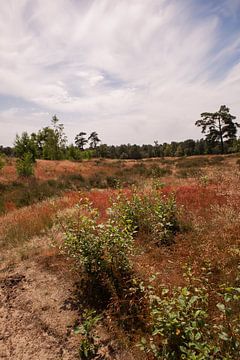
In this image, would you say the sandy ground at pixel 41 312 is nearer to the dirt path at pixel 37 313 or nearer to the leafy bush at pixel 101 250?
the dirt path at pixel 37 313

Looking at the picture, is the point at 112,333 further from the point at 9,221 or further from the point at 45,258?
the point at 9,221

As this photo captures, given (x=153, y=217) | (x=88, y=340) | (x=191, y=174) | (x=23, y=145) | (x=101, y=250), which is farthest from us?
(x=23, y=145)

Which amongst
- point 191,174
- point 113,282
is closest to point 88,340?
point 113,282

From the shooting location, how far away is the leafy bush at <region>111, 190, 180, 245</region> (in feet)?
17.8

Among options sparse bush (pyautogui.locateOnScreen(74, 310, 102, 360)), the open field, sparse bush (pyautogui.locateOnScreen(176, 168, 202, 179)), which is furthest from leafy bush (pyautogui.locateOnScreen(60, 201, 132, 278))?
sparse bush (pyautogui.locateOnScreen(176, 168, 202, 179))

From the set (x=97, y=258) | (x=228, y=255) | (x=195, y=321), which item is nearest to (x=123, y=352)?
(x=195, y=321)

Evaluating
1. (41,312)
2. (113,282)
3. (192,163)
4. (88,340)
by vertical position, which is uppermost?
(192,163)

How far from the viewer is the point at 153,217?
6145mm

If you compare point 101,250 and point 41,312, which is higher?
point 101,250

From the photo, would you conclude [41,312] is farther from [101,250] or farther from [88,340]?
[101,250]

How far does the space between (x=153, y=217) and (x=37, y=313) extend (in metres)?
3.32

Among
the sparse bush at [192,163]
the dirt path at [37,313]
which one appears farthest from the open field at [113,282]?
the sparse bush at [192,163]

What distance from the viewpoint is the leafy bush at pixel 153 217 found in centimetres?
543

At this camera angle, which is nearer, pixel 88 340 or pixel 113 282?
pixel 88 340
